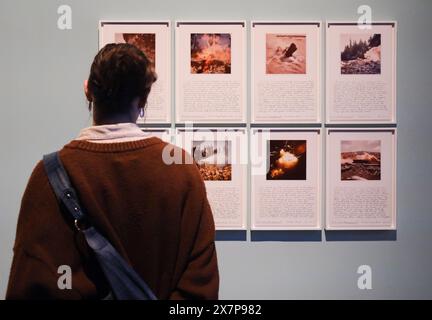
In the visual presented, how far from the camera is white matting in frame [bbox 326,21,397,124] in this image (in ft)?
6.08

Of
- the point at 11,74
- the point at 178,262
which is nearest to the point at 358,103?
the point at 178,262

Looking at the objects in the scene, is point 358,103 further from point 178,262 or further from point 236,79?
point 178,262

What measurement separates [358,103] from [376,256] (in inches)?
26.8

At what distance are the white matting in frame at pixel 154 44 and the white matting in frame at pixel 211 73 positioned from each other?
5 centimetres

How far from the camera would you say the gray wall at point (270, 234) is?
1.84m

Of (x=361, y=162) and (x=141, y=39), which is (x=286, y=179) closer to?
(x=361, y=162)

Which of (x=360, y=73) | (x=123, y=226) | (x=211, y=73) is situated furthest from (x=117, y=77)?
(x=360, y=73)

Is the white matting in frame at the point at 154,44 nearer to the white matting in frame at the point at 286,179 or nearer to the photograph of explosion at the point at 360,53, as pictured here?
the white matting in frame at the point at 286,179

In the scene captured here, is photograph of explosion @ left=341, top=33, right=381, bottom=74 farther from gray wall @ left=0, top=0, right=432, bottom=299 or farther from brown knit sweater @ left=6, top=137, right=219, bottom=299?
brown knit sweater @ left=6, top=137, right=219, bottom=299

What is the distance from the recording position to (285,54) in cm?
184

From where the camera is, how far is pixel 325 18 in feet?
6.11

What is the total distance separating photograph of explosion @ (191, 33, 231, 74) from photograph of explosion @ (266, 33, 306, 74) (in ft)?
0.58

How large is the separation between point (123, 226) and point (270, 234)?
103 cm

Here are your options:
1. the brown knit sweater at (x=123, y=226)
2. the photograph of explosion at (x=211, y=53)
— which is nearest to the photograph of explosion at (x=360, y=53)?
the photograph of explosion at (x=211, y=53)
